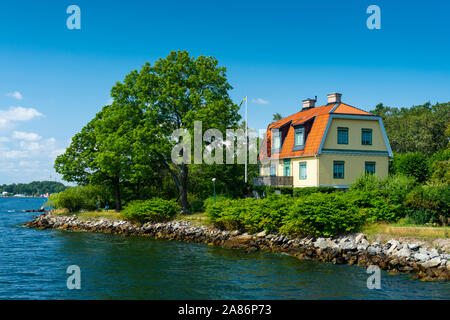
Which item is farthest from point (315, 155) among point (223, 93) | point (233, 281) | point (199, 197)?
point (233, 281)

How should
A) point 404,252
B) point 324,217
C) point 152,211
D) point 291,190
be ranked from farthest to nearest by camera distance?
point 152,211
point 291,190
point 324,217
point 404,252

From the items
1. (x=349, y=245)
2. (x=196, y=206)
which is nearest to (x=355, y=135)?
(x=349, y=245)

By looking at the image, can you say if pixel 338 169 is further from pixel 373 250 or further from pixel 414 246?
pixel 414 246

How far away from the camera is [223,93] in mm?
37562

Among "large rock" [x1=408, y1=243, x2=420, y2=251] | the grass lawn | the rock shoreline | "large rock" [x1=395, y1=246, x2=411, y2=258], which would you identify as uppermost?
the grass lawn

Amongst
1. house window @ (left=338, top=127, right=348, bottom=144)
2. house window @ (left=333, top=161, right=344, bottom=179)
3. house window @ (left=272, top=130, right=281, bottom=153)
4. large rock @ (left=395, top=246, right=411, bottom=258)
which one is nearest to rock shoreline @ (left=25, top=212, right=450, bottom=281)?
large rock @ (left=395, top=246, right=411, bottom=258)

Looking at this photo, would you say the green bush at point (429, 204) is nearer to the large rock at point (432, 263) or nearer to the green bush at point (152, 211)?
the large rock at point (432, 263)

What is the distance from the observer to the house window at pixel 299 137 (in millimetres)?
34281

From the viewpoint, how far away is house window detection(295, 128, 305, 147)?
34.3 metres

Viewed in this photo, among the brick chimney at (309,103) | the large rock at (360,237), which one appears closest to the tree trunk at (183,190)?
the brick chimney at (309,103)

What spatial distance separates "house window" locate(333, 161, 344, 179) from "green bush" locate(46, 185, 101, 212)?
25.9m

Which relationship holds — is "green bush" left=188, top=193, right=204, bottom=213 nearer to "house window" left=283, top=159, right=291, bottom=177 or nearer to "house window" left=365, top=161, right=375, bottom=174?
"house window" left=283, top=159, right=291, bottom=177

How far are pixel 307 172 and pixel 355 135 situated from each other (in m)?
5.03

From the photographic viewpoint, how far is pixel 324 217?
76.9 feet
